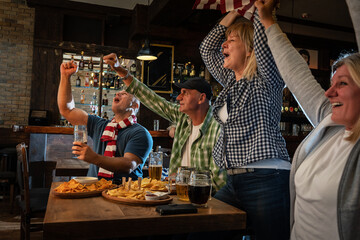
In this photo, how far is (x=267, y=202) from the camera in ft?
4.75

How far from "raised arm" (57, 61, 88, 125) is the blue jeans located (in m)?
1.48

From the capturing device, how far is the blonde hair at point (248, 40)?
64.4 inches

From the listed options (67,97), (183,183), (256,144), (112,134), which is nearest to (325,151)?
(256,144)

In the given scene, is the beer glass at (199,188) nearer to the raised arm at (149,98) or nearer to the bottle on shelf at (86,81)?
the raised arm at (149,98)

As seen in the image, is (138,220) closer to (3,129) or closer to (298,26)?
(3,129)

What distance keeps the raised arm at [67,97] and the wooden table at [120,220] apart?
1.16 metres

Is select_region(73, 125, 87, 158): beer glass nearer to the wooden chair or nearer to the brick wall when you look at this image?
the wooden chair

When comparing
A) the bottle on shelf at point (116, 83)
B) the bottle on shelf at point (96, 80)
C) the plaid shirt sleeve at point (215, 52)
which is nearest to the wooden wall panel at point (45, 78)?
the bottle on shelf at point (96, 80)

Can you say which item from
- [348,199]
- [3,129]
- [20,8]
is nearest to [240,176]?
[348,199]

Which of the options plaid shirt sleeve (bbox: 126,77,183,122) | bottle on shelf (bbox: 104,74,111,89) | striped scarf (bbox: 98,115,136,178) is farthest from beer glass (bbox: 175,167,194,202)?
bottle on shelf (bbox: 104,74,111,89)

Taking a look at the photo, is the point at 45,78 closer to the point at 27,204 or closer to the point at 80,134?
the point at 27,204

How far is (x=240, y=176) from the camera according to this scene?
1521 mm

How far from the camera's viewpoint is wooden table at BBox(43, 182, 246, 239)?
1137mm

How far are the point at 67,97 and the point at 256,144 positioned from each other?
1612mm
